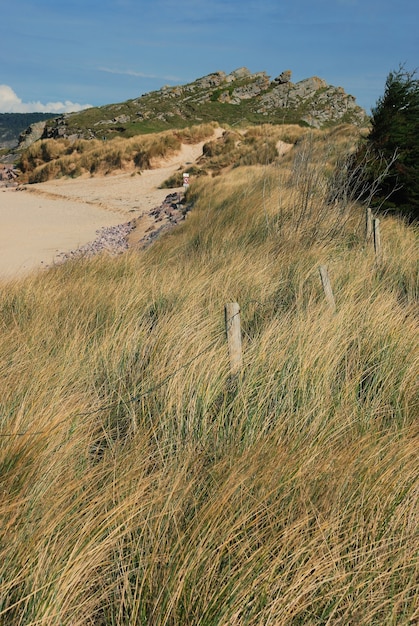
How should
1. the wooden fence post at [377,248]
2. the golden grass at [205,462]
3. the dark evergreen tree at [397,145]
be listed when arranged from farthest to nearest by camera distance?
1. the dark evergreen tree at [397,145]
2. the wooden fence post at [377,248]
3. the golden grass at [205,462]

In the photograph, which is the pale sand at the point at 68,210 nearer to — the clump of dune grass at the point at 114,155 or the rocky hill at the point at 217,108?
the clump of dune grass at the point at 114,155

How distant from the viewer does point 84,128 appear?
45.7 metres

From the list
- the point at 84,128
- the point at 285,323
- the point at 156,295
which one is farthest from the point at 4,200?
the point at 84,128

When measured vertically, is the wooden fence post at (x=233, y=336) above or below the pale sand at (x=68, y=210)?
above

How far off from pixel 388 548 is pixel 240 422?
0.98 meters

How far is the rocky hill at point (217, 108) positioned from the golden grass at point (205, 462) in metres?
37.1

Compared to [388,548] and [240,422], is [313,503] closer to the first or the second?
[388,548]

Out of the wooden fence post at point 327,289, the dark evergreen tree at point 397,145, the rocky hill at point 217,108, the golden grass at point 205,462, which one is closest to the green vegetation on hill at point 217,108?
the rocky hill at point 217,108

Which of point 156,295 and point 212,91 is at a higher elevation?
point 212,91

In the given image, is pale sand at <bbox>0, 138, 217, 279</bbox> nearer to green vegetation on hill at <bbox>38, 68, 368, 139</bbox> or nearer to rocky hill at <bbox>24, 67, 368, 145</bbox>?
rocky hill at <bbox>24, 67, 368, 145</bbox>

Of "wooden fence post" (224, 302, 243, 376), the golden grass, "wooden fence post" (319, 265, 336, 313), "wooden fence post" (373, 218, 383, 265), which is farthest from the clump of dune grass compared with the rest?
"wooden fence post" (224, 302, 243, 376)

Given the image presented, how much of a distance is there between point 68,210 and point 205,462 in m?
16.3

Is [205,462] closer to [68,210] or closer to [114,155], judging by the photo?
[68,210]

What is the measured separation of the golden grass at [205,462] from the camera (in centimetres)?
163
